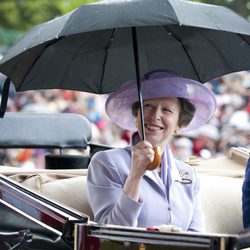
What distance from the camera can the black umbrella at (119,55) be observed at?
3.86 meters

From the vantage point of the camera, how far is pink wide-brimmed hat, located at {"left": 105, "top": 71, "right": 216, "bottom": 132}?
3926 millimetres

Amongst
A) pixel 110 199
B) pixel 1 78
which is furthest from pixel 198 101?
pixel 1 78

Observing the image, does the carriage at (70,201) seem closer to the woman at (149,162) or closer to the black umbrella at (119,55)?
the woman at (149,162)

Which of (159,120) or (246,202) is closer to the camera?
(159,120)

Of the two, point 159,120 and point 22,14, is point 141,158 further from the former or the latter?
point 22,14

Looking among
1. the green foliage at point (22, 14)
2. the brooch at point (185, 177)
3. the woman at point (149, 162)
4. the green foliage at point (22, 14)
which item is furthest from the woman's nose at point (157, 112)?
the green foliage at point (22, 14)

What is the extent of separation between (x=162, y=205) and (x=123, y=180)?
19 cm

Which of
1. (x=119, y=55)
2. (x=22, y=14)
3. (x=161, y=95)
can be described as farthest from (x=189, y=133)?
(x=22, y=14)

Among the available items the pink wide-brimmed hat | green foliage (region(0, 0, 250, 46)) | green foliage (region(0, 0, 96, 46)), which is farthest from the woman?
green foliage (region(0, 0, 96, 46))

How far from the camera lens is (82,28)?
3.45 m

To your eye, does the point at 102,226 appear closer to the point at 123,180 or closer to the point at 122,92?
the point at 123,180

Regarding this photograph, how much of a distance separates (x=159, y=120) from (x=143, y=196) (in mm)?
329

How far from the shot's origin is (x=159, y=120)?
3.89 meters

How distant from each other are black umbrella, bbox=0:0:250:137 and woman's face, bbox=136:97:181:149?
0.52 feet
